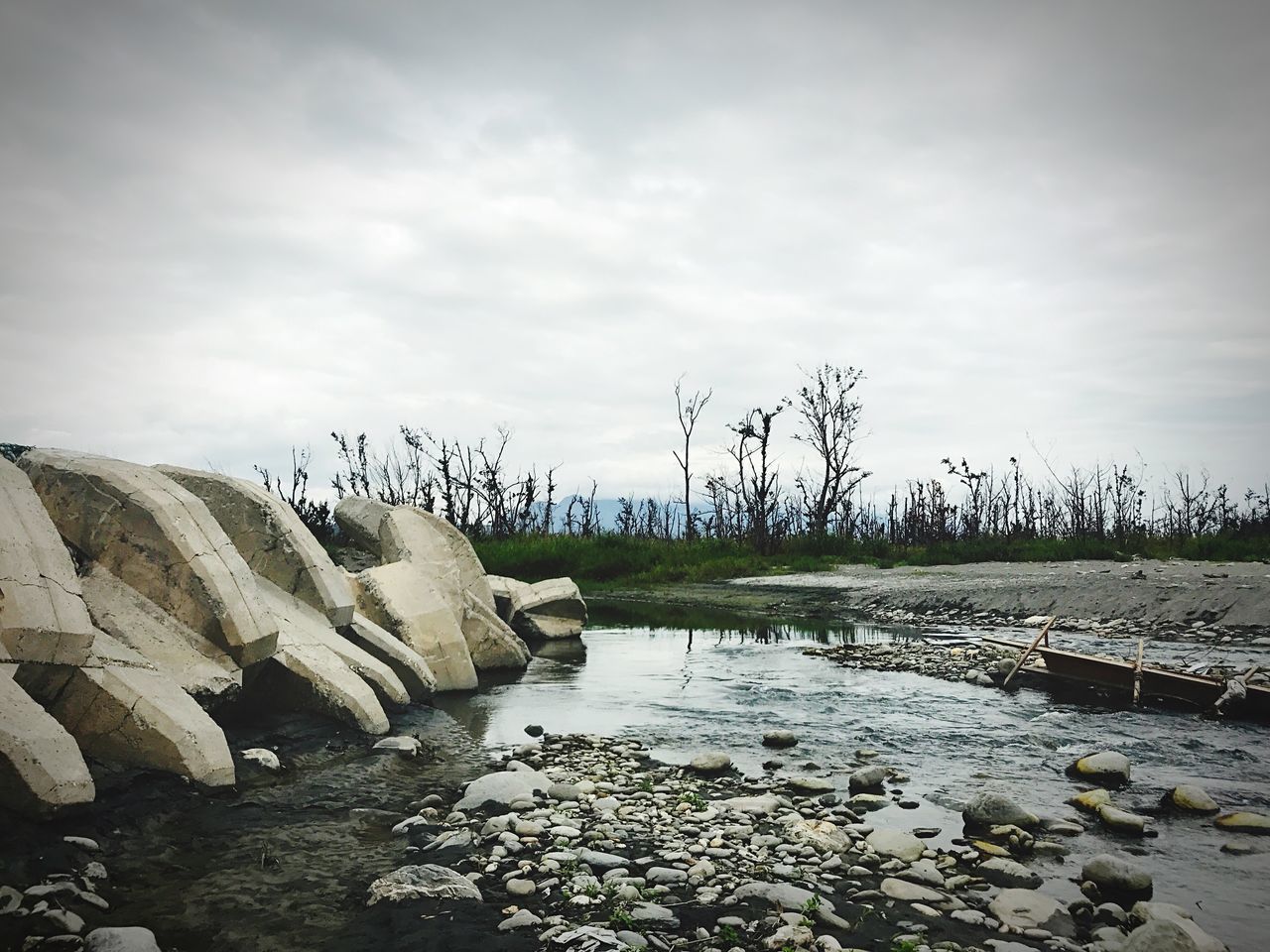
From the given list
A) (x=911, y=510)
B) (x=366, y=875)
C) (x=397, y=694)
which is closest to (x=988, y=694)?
(x=397, y=694)

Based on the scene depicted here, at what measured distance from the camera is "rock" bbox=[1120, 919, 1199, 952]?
2785 millimetres

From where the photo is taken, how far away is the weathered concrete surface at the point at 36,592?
3.95 meters

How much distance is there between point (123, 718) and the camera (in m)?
4.28

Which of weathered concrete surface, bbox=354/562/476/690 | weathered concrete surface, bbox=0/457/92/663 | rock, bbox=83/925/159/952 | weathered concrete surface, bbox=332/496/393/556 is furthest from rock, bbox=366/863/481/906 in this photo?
weathered concrete surface, bbox=332/496/393/556

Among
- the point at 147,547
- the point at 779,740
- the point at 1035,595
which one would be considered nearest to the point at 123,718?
the point at 147,547

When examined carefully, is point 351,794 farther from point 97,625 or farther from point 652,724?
point 652,724

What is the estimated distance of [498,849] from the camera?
12.8ft

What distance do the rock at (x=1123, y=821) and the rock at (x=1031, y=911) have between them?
116 cm

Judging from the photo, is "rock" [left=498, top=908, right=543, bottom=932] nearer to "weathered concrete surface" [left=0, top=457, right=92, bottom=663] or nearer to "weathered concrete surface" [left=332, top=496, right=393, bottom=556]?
"weathered concrete surface" [left=0, top=457, right=92, bottom=663]

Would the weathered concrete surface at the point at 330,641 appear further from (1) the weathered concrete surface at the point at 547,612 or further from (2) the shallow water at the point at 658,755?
(1) the weathered concrete surface at the point at 547,612

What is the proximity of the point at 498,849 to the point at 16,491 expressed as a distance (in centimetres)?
352

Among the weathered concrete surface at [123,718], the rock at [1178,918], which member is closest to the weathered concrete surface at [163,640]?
the weathered concrete surface at [123,718]

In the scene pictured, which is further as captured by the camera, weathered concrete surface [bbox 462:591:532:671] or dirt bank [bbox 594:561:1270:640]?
dirt bank [bbox 594:561:1270:640]

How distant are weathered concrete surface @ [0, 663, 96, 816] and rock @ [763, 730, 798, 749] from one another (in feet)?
14.6
